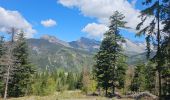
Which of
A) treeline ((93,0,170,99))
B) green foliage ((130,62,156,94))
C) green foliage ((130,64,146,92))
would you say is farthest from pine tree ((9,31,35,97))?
green foliage ((130,62,156,94))

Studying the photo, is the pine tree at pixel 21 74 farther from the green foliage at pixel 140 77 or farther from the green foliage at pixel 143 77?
the green foliage at pixel 143 77

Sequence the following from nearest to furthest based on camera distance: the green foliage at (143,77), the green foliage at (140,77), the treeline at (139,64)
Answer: the treeline at (139,64) < the green foliage at (143,77) < the green foliage at (140,77)

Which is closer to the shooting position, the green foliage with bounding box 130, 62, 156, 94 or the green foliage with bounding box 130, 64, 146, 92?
the green foliage with bounding box 130, 62, 156, 94

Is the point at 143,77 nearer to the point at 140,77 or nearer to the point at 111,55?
the point at 140,77

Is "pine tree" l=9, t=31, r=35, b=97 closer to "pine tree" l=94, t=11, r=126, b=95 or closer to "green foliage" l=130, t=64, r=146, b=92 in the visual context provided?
"pine tree" l=94, t=11, r=126, b=95

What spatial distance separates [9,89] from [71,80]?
325 feet

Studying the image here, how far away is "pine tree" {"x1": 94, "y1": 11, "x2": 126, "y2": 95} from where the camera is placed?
58625 millimetres

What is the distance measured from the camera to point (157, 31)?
28906mm

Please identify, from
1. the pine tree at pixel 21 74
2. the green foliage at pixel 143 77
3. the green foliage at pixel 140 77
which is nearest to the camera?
the pine tree at pixel 21 74

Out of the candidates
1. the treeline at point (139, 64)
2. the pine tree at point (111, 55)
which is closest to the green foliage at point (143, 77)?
the treeline at point (139, 64)

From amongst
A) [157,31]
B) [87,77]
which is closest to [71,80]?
[87,77]

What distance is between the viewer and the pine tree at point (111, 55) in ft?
192

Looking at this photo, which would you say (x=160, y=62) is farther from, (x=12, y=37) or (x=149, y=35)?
(x=12, y=37)

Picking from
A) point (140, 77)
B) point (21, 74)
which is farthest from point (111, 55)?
point (140, 77)
